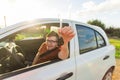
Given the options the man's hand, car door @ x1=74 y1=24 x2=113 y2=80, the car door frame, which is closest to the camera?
the car door frame

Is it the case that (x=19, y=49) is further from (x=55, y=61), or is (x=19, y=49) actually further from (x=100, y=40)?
(x=100, y=40)

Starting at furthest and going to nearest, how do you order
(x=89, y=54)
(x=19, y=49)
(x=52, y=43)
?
(x=89, y=54), (x=19, y=49), (x=52, y=43)

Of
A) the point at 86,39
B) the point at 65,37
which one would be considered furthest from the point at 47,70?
the point at 86,39

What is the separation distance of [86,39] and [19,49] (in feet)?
3.76

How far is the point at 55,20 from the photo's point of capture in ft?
12.3

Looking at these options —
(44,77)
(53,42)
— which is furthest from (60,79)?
(53,42)

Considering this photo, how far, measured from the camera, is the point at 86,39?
4402 millimetres

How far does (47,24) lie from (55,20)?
0.20 meters

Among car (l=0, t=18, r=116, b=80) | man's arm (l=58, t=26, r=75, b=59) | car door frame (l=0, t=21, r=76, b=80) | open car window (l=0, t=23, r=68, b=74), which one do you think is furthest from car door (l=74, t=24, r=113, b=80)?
open car window (l=0, t=23, r=68, b=74)

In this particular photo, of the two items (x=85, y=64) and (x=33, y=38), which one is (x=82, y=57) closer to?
(x=85, y=64)

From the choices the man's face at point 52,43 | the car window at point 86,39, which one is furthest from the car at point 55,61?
the man's face at point 52,43

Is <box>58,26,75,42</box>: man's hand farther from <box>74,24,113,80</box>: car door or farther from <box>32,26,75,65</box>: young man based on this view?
<box>74,24,113,80</box>: car door

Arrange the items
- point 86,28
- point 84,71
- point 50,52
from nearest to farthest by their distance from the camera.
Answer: point 50,52
point 84,71
point 86,28

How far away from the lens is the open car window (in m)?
3.11
